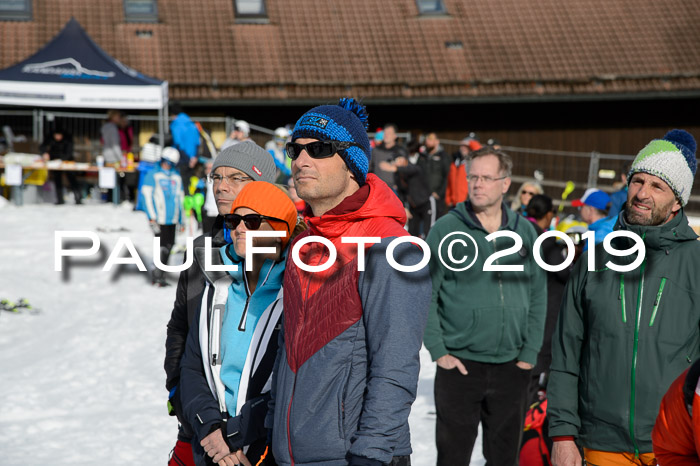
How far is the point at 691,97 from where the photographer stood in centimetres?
2272

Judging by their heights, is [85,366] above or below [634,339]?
below

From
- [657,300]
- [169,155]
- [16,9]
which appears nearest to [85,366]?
[169,155]

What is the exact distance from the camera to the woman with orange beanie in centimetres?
319

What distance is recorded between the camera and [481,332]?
4.76 m

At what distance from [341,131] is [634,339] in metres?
1.52

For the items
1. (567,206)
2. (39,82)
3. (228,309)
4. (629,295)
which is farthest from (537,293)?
(567,206)

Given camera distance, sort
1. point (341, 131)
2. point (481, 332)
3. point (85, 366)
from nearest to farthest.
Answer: point (341, 131) < point (481, 332) < point (85, 366)

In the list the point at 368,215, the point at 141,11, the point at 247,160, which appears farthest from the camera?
the point at 141,11

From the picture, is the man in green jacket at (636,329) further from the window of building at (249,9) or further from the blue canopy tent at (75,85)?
the window of building at (249,9)

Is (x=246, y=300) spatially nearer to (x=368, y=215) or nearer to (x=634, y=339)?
(x=368, y=215)

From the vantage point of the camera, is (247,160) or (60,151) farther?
(60,151)

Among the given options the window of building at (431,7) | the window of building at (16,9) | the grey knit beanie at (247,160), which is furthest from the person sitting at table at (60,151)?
the grey knit beanie at (247,160)

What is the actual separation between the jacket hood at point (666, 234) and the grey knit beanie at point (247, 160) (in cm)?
Answer: 183

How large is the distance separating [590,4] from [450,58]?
525 centimetres
